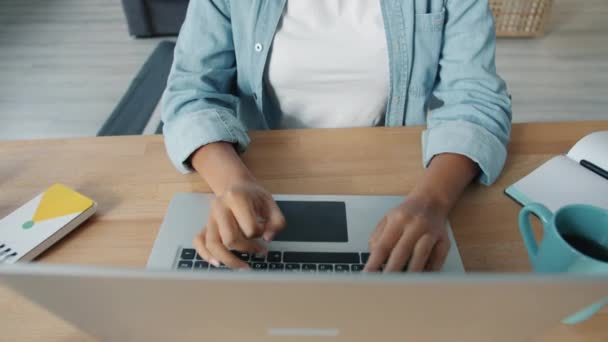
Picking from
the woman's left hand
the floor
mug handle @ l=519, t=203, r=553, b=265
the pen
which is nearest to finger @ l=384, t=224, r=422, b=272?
the woman's left hand

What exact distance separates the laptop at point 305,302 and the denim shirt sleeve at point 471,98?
34cm

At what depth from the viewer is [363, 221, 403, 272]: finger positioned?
0.47m

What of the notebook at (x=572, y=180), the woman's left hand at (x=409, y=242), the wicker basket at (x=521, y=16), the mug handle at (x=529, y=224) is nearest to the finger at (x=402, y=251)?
the woman's left hand at (x=409, y=242)

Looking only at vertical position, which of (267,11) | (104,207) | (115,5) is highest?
(267,11)

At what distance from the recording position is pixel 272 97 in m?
0.85

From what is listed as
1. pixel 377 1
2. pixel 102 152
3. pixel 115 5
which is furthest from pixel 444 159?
pixel 115 5

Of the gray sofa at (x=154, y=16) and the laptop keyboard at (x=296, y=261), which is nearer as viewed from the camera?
the laptop keyboard at (x=296, y=261)

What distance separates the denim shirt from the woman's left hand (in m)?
0.16

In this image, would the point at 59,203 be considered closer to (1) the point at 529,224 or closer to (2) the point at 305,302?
(2) the point at 305,302

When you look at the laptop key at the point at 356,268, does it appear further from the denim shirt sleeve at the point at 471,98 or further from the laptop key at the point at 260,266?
the denim shirt sleeve at the point at 471,98

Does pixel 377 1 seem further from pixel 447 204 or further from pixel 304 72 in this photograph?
pixel 447 204

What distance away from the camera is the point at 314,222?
0.58 metres

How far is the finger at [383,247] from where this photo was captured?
473 millimetres

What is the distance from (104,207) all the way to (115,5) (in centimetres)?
265
